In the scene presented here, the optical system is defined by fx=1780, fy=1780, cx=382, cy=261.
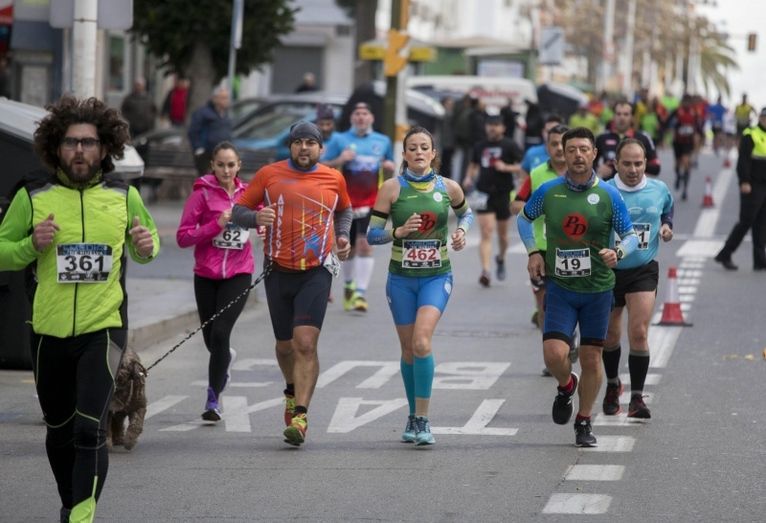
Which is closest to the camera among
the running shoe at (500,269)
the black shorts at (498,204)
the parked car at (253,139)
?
the black shorts at (498,204)

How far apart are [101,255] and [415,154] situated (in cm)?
316

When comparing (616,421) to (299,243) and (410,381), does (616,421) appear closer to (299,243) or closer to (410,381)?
(410,381)

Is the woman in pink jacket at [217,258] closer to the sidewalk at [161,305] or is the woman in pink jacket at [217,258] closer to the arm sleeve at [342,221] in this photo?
the arm sleeve at [342,221]

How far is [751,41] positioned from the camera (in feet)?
318

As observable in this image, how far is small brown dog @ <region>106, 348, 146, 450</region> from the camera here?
9180mm

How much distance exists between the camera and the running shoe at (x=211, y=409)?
34.1ft

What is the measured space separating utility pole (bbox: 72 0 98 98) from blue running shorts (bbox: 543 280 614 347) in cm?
527

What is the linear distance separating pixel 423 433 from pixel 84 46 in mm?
5303

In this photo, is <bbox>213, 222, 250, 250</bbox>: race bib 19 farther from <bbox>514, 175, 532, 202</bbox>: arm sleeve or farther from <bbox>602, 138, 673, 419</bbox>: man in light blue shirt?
<bbox>514, 175, 532, 202</bbox>: arm sleeve

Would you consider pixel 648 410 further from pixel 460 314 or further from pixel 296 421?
pixel 460 314

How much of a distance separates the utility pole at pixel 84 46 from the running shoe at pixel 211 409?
3.94 m

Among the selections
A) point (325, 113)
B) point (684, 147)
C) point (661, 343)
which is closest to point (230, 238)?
point (661, 343)

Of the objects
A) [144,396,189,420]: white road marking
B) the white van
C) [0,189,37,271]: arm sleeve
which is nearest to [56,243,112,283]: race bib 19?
[0,189,37,271]: arm sleeve

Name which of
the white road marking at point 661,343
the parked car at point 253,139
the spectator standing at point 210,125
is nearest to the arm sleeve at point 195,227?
the white road marking at point 661,343
